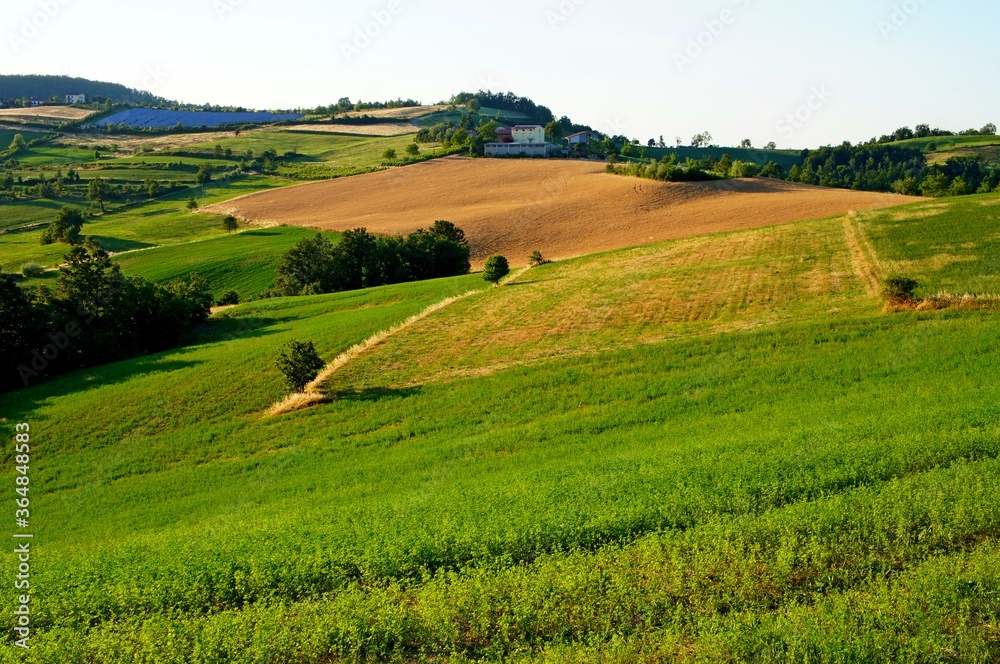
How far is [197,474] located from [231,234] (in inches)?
2621

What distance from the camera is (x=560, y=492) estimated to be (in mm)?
17156

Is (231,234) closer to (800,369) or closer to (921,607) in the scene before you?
(800,369)

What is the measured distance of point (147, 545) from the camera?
58.0 feet

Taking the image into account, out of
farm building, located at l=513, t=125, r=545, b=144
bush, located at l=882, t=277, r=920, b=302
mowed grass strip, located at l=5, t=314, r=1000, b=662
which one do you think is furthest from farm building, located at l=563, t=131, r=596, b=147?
mowed grass strip, located at l=5, t=314, r=1000, b=662

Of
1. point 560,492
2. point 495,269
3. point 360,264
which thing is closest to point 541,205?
point 360,264

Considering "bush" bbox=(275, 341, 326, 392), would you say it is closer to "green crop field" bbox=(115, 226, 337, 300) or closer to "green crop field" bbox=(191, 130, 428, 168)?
"green crop field" bbox=(115, 226, 337, 300)

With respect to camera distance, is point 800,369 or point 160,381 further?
point 160,381

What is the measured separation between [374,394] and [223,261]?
4865cm

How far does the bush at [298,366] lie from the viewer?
31297 millimetres

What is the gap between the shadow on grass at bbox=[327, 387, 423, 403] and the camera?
2969cm

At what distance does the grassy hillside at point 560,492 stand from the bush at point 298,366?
4.85 feet

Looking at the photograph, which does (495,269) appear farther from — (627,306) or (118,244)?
(118,244)

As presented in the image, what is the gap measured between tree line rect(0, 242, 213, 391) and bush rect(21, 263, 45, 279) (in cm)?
2165

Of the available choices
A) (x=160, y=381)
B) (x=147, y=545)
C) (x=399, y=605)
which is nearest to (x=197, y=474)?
(x=147, y=545)
